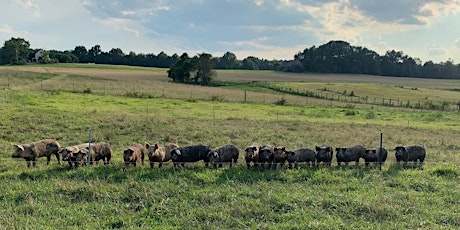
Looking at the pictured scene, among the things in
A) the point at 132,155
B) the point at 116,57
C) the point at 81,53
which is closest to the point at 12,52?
the point at 116,57

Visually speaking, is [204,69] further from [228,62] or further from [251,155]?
[228,62]

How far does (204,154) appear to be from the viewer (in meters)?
14.6

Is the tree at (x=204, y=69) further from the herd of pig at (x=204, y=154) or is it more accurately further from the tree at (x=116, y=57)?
the tree at (x=116, y=57)

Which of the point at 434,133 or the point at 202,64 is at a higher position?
the point at 202,64

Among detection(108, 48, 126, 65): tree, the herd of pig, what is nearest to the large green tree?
the herd of pig

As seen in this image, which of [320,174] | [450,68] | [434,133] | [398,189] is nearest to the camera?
[398,189]

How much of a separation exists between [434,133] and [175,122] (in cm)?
1741

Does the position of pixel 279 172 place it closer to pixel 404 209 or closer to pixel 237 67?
pixel 404 209

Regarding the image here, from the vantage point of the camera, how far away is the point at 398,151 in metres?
15.9

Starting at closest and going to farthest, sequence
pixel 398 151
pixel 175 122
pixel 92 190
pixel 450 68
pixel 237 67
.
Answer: pixel 92 190, pixel 398 151, pixel 175 122, pixel 450 68, pixel 237 67

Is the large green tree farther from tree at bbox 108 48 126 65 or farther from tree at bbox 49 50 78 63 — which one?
tree at bbox 49 50 78 63

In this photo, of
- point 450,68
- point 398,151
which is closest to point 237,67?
point 450,68

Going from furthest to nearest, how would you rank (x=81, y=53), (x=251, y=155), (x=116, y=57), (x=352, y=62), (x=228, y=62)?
(x=228, y=62) < (x=81, y=53) < (x=116, y=57) < (x=352, y=62) < (x=251, y=155)

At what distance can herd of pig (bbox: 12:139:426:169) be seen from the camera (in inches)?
536
